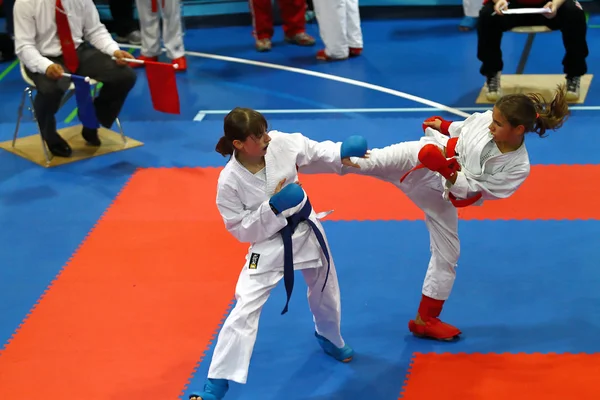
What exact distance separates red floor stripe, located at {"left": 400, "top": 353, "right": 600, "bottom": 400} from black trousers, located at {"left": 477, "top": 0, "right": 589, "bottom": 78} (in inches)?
149

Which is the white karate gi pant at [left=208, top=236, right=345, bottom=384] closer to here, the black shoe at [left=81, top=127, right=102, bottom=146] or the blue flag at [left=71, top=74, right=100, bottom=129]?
the blue flag at [left=71, top=74, right=100, bottom=129]

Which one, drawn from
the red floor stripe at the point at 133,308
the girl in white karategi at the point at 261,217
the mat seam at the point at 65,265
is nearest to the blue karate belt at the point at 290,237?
the girl in white karategi at the point at 261,217

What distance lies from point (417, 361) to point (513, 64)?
17.2ft

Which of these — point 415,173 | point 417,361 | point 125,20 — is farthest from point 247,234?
point 125,20

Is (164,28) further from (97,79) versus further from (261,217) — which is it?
(261,217)

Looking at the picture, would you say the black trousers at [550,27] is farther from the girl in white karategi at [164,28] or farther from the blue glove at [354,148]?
the blue glove at [354,148]

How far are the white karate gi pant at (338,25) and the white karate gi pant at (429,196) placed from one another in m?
5.03

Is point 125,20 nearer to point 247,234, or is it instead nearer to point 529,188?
point 529,188

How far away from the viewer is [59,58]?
6887 millimetres

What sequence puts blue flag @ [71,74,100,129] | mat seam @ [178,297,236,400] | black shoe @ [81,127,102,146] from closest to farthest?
mat seam @ [178,297,236,400] → blue flag @ [71,74,100,129] → black shoe @ [81,127,102,146]

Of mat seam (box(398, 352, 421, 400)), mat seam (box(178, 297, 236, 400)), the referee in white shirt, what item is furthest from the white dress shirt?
mat seam (box(398, 352, 421, 400))

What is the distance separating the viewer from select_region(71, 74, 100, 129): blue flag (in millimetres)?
6434

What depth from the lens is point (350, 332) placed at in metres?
4.51

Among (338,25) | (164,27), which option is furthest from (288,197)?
(164,27)
